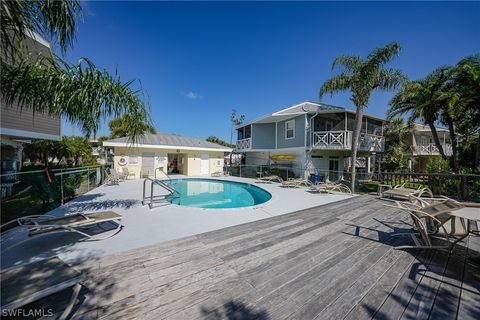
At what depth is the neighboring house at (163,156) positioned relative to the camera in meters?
17.7

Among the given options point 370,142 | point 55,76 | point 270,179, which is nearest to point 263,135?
point 270,179

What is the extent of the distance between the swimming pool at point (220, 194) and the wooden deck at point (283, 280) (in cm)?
630

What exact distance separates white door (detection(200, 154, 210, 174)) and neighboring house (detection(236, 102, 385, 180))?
476 centimetres

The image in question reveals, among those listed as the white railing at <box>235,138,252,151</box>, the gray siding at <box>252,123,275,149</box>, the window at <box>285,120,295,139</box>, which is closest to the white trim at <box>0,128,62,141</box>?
the white railing at <box>235,138,252,151</box>

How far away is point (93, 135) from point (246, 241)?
4630mm

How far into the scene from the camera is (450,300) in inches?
94.7

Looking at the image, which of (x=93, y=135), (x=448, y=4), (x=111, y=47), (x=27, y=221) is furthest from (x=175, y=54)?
(x=448, y=4)

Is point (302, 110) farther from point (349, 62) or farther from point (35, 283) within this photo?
point (35, 283)

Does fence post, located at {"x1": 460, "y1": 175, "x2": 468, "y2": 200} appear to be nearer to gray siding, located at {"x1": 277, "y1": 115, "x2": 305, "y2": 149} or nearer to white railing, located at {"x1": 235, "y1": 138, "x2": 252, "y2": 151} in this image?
gray siding, located at {"x1": 277, "y1": 115, "x2": 305, "y2": 149}

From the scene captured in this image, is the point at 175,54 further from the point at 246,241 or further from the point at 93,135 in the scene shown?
the point at 246,241

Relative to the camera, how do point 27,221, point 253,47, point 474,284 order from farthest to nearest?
point 253,47 < point 27,221 < point 474,284

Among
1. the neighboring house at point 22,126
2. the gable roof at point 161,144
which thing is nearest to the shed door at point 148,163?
the gable roof at point 161,144

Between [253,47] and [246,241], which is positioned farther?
[253,47]

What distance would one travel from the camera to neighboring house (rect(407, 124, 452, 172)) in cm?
2333
